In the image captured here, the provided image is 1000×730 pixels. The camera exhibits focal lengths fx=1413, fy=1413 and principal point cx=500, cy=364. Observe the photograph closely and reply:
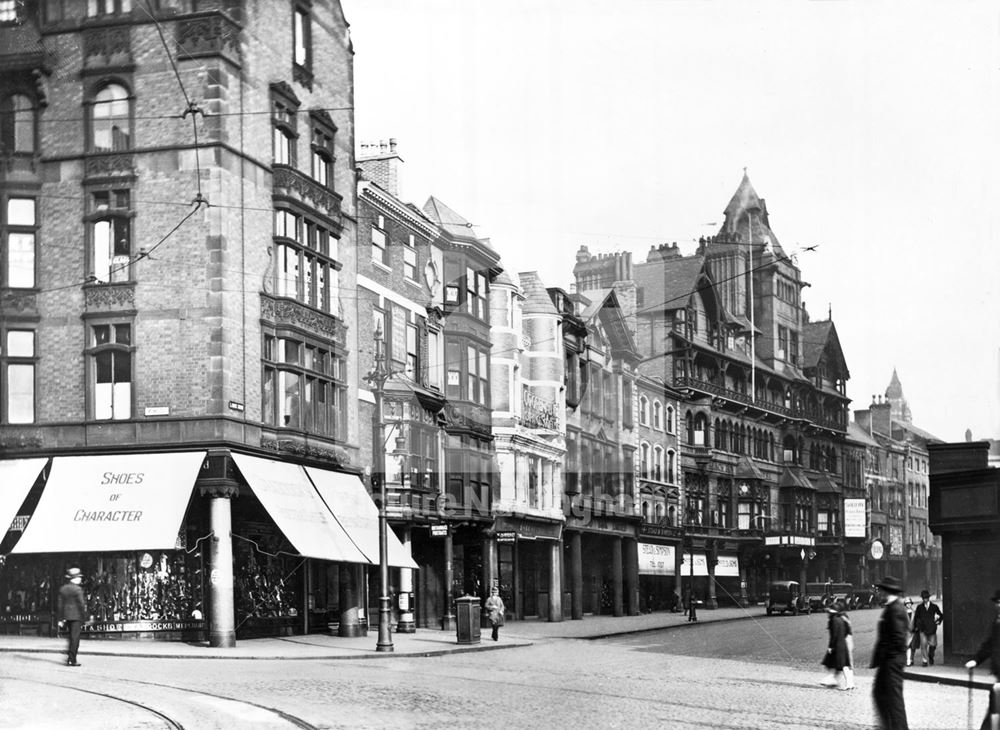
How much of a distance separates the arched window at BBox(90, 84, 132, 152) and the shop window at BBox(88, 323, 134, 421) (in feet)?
14.4

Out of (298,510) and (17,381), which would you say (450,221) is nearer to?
(298,510)

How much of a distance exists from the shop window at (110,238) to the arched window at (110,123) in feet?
3.85

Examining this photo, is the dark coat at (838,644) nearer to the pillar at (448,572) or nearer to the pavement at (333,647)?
the pavement at (333,647)

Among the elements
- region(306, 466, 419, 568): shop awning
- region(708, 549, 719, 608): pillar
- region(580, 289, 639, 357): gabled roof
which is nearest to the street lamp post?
region(306, 466, 419, 568): shop awning

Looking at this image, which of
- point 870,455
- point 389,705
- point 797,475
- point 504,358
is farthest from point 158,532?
point 870,455

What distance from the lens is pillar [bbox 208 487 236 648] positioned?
32250 mm

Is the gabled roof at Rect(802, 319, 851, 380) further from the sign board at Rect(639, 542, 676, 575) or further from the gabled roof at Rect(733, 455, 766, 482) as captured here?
the sign board at Rect(639, 542, 676, 575)

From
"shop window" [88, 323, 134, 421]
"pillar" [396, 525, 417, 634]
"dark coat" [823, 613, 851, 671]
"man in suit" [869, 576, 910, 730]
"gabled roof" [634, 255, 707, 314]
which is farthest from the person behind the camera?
"gabled roof" [634, 255, 707, 314]

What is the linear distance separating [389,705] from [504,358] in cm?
3481

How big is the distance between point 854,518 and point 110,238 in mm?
70453

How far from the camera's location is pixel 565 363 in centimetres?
5966

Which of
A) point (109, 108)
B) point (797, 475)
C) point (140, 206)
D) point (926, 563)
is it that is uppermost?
point (109, 108)

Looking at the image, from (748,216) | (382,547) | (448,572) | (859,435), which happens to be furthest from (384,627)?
(859,435)

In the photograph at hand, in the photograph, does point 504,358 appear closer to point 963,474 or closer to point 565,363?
point 565,363
